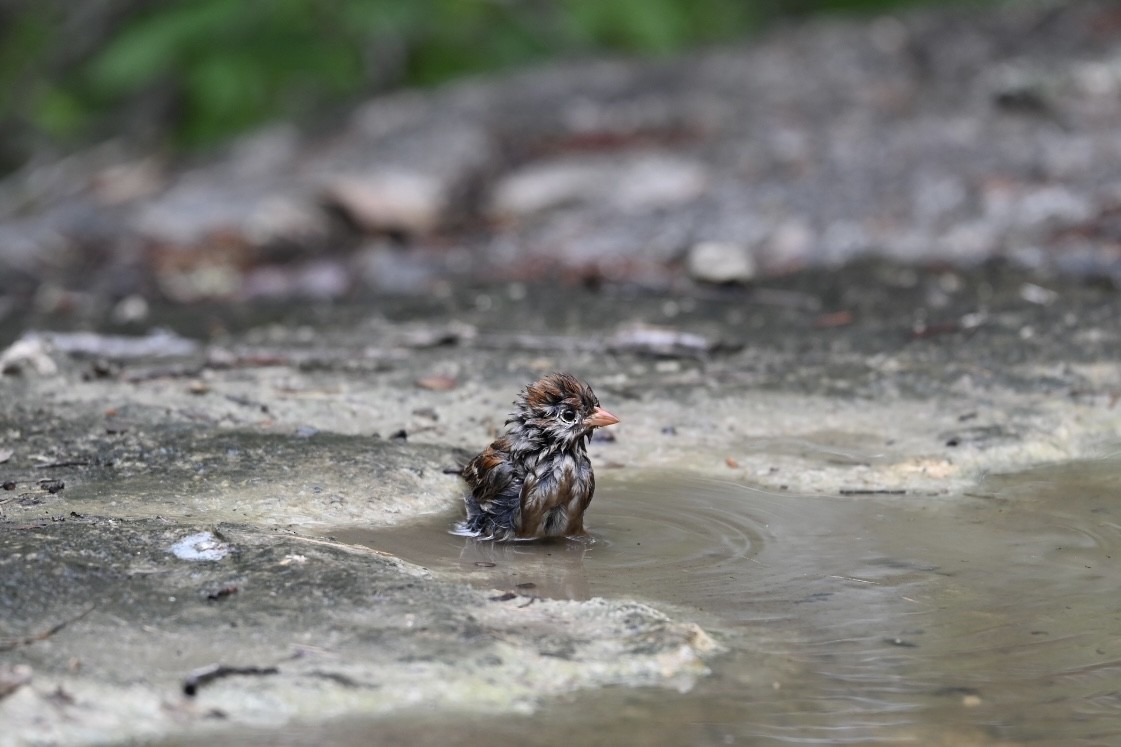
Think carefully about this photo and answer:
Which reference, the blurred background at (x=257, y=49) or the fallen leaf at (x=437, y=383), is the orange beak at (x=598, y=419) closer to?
the fallen leaf at (x=437, y=383)

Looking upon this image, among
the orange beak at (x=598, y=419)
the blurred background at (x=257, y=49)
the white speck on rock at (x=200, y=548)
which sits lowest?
the white speck on rock at (x=200, y=548)

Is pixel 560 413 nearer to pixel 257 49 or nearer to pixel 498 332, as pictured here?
pixel 498 332

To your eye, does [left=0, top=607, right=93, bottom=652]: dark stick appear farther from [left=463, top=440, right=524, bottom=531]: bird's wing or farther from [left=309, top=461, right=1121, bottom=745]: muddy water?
[left=463, top=440, right=524, bottom=531]: bird's wing

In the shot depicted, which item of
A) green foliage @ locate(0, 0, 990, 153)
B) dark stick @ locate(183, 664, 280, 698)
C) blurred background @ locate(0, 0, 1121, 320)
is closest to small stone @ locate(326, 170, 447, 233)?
blurred background @ locate(0, 0, 1121, 320)

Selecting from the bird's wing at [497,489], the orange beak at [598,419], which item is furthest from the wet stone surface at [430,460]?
the orange beak at [598,419]

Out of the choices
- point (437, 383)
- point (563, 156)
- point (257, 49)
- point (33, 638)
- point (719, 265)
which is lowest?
point (33, 638)

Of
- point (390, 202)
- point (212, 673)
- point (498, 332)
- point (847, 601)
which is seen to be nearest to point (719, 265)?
point (498, 332)

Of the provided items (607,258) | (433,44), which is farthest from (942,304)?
(433,44)

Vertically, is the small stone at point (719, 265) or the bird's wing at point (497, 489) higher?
the small stone at point (719, 265)

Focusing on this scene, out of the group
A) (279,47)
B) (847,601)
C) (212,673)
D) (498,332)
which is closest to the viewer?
(212,673)

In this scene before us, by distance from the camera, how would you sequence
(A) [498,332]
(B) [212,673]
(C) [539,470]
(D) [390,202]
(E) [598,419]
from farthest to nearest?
(D) [390,202]
(A) [498,332]
(E) [598,419]
(C) [539,470]
(B) [212,673]
